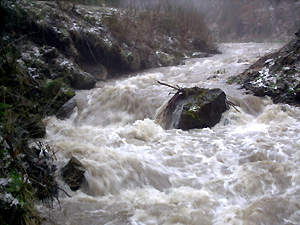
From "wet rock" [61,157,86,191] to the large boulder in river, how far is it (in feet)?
10.7

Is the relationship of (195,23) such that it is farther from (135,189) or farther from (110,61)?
(135,189)

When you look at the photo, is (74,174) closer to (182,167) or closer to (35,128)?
(182,167)

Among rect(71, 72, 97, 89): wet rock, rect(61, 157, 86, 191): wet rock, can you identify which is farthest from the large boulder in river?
rect(71, 72, 97, 89): wet rock

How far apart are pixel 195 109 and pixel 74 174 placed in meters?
3.83

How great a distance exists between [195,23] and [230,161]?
16.8m

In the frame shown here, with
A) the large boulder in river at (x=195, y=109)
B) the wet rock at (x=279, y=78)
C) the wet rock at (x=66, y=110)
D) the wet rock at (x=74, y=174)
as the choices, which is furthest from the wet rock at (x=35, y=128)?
the wet rock at (x=279, y=78)

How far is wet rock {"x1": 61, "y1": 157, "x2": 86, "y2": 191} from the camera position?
3.76 metres

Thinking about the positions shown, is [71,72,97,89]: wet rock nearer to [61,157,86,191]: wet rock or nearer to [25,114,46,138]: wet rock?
[25,114,46,138]: wet rock

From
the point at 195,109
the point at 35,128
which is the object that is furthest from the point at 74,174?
the point at 195,109

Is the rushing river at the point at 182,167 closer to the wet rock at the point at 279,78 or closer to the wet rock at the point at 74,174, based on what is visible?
the wet rock at the point at 74,174

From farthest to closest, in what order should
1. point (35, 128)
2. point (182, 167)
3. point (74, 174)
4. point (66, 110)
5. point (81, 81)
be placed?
1. point (81, 81)
2. point (66, 110)
3. point (35, 128)
4. point (182, 167)
5. point (74, 174)

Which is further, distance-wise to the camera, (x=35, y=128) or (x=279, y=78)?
(x=279, y=78)

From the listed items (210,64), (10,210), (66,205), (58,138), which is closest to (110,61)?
(210,64)

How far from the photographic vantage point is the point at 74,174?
3.82 m
